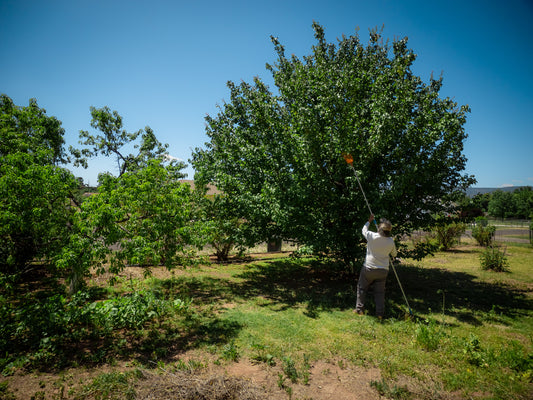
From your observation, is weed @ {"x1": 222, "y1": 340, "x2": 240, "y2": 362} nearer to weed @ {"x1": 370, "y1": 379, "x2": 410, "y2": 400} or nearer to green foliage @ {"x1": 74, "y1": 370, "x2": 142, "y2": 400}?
green foliage @ {"x1": 74, "y1": 370, "x2": 142, "y2": 400}

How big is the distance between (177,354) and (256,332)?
1.53m

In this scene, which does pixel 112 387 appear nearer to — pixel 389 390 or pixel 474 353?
pixel 389 390

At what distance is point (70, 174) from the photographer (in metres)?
5.11

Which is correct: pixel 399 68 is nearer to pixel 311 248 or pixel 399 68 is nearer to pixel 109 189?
pixel 311 248

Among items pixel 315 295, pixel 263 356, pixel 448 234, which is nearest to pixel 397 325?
pixel 315 295

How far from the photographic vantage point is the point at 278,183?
7250 mm

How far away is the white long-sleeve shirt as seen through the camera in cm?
555

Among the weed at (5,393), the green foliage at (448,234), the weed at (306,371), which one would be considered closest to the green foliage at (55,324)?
the weed at (5,393)

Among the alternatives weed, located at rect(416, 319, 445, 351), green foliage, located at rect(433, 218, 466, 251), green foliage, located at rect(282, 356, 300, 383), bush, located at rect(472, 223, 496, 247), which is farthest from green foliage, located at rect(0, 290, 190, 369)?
bush, located at rect(472, 223, 496, 247)

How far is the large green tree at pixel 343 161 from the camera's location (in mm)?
6637

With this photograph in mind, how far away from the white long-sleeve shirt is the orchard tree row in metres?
1.09

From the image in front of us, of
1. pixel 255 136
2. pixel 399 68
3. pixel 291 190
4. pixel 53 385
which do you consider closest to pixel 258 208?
pixel 291 190

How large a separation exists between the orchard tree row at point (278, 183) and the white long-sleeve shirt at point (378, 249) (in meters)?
1.09

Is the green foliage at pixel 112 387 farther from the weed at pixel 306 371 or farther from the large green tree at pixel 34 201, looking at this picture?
the large green tree at pixel 34 201
